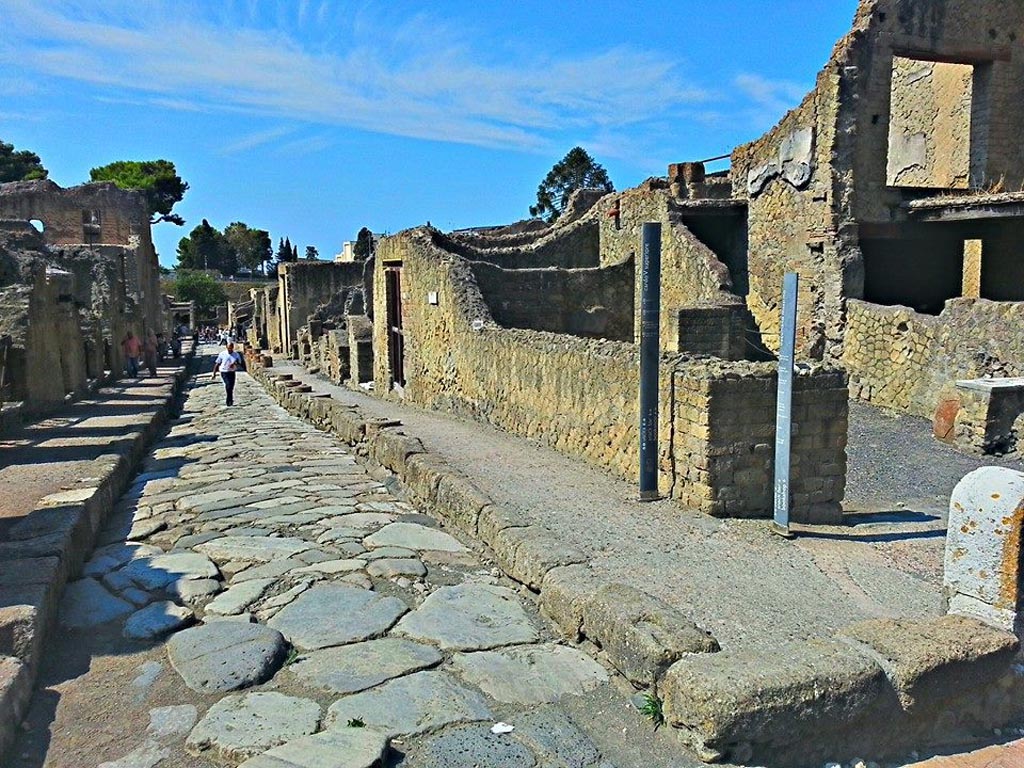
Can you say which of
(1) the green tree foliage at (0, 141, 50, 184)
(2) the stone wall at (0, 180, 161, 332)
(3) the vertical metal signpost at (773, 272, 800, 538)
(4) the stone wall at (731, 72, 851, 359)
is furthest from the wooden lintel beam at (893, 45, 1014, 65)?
(1) the green tree foliage at (0, 141, 50, 184)

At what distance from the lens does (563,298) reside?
44.9 ft

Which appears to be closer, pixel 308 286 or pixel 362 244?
pixel 308 286

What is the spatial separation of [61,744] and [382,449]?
4.92 meters

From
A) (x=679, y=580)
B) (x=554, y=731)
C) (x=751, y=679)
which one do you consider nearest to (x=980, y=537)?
(x=751, y=679)

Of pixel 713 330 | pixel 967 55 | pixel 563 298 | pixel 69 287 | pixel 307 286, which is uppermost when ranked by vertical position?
pixel 967 55

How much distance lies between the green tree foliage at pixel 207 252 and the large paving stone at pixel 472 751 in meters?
89.0

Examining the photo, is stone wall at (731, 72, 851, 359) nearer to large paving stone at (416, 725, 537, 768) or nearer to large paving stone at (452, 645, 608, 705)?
large paving stone at (452, 645, 608, 705)

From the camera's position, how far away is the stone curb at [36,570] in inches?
115

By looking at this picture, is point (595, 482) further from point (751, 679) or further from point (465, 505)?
point (751, 679)

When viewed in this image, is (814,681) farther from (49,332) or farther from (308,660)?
(49,332)

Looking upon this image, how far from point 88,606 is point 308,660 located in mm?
1465

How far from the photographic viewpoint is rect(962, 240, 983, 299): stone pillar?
15.0 m

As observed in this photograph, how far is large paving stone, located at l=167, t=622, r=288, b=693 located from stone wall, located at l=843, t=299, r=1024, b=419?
8595 millimetres

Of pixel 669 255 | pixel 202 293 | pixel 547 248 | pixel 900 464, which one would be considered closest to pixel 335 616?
pixel 900 464
